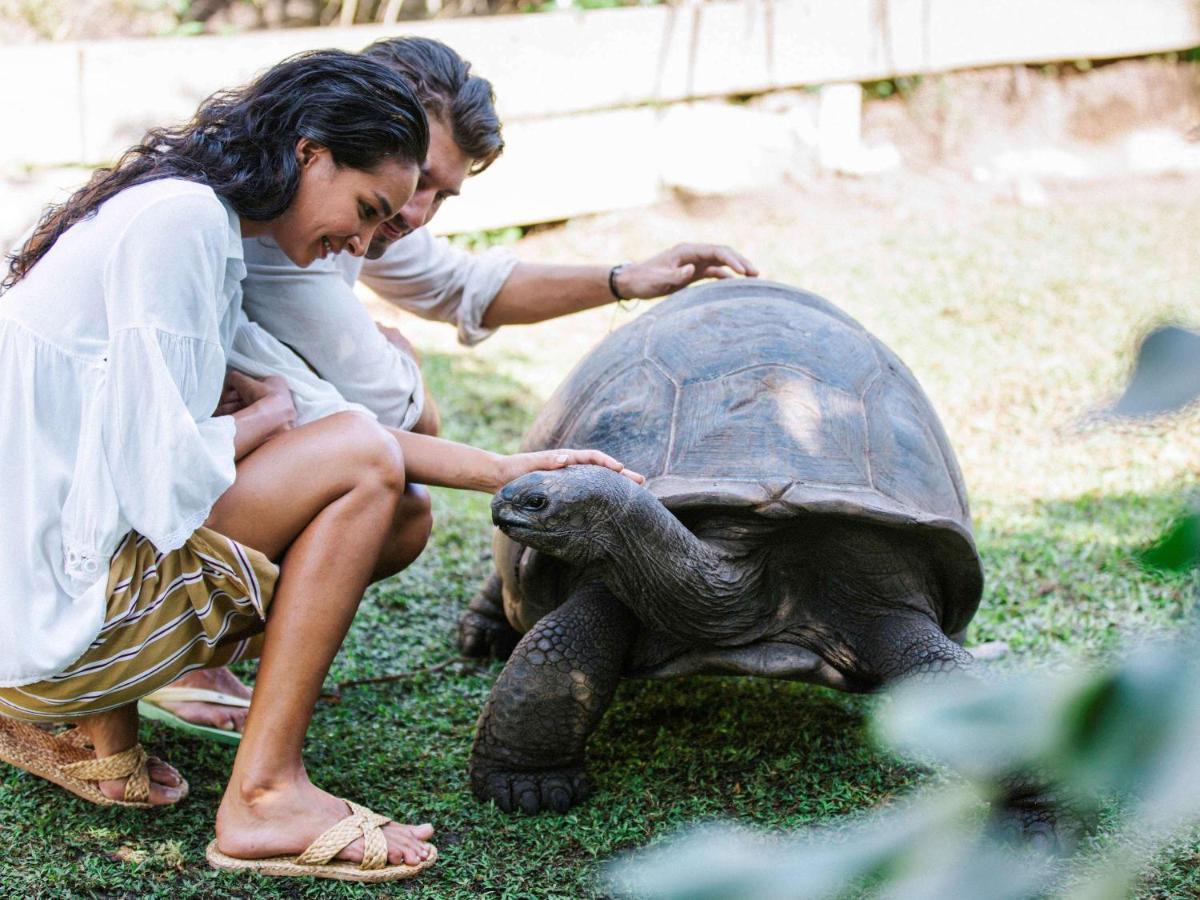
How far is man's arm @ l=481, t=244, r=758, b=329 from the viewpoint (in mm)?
3342

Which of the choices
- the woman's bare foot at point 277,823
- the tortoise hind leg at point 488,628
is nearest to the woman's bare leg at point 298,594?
the woman's bare foot at point 277,823

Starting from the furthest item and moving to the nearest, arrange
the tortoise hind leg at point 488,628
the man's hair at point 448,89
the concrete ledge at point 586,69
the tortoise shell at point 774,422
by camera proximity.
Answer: the concrete ledge at point 586,69
the tortoise hind leg at point 488,628
the man's hair at point 448,89
the tortoise shell at point 774,422

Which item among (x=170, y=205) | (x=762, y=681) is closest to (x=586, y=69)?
(x=762, y=681)

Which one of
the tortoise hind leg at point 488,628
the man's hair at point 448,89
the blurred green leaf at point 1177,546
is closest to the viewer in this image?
the blurred green leaf at point 1177,546

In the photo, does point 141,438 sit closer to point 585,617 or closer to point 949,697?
point 585,617

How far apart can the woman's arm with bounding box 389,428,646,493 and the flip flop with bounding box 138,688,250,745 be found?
29.0 inches

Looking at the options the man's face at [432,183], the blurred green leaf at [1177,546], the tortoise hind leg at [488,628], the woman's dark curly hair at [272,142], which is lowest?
the tortoise hind leg at [488,628]

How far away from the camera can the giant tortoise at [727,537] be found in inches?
99.4

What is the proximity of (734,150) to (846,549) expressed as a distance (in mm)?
5195

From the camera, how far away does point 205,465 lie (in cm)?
209

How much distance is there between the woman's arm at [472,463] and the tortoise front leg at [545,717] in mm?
348

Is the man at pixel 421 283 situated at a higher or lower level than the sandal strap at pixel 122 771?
higher

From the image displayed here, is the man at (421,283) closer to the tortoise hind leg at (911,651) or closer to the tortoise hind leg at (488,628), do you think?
the tortoise hind leg at (488,628)

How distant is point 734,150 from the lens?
296 inches
